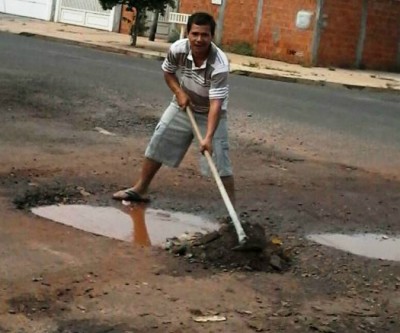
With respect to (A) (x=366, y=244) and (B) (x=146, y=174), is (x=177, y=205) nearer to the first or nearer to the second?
(B) (x=146, y=174)

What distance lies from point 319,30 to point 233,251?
818 inches

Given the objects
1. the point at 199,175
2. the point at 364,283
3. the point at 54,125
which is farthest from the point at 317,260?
the point at 54,125

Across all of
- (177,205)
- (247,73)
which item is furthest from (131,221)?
(247,73)

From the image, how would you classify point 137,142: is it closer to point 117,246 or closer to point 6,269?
point 117,246

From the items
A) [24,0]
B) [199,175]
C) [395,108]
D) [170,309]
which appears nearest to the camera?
[170,309]

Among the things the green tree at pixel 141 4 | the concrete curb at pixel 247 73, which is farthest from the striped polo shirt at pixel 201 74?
the green tree at pixel 141 4

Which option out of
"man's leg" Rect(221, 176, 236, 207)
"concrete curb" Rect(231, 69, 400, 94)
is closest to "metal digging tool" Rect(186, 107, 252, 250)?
"man's leg" Rect(221, 176, 236, 207)

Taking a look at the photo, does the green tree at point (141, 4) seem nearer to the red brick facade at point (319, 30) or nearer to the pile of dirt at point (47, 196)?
the red brick facade at point (319, 30)

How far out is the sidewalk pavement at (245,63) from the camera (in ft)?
69.5

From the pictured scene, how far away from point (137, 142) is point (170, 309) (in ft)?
16.6

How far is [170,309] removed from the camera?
4824 mm

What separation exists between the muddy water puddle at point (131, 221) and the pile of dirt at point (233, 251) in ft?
1.12

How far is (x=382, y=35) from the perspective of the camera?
90.8 feet

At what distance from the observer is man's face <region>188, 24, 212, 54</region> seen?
645 centimetres
